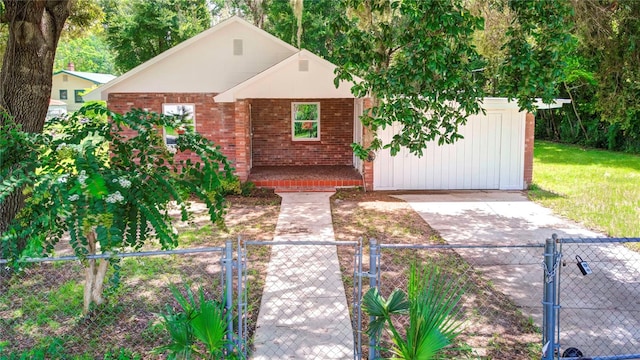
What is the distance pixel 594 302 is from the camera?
6340 millimetres

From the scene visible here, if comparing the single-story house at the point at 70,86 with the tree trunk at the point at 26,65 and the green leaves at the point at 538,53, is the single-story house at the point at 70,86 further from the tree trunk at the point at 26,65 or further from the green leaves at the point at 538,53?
the green leaves at the point at 538,53

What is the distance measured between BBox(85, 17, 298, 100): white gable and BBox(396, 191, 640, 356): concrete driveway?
18.7 ft

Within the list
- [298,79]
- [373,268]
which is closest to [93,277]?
[373,268]

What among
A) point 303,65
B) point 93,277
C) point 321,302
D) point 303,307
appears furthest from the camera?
point 303,65

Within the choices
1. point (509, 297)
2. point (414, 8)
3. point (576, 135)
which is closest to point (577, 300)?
point (509, 297)

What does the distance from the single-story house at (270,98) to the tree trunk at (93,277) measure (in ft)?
28.0

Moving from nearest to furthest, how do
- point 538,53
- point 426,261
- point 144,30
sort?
point 538,53
point 426,261
point 144,30

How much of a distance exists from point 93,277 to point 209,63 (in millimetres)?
10242

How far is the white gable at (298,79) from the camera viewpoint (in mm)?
13453

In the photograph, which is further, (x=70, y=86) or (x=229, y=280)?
(x=70, y=86)

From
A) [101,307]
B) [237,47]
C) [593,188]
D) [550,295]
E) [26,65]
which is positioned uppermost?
[237,47]

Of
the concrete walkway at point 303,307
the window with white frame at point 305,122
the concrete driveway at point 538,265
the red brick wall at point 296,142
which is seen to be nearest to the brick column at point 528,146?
the concrete driveway at point 538,265

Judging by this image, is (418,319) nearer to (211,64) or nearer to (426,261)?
(426,261)

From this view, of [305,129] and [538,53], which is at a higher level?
[538,53]
